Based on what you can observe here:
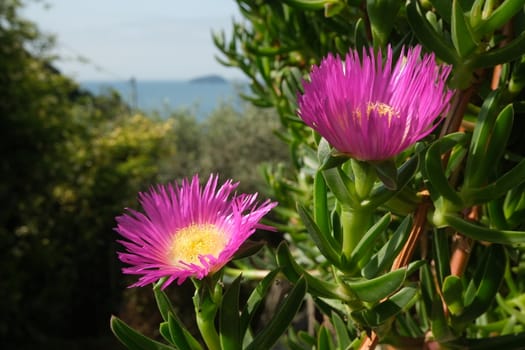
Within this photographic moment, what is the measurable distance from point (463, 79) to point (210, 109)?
22.3 ft

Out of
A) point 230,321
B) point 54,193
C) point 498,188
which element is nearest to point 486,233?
point 498,188

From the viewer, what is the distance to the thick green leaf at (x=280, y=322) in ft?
0.88

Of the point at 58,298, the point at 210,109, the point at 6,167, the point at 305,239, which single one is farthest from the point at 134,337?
the point at 210,109

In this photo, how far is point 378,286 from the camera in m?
0.27

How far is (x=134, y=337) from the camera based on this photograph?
0.91 ft

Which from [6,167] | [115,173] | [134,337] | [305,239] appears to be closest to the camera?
[134,337]

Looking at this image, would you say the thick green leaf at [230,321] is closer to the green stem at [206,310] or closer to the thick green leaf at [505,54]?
the green stem at [206,310]

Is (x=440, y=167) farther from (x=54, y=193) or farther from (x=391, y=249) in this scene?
(x=54, y=193)

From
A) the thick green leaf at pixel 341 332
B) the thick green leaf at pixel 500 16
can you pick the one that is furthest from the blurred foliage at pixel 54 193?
the thick green leaf at pixel 500 16

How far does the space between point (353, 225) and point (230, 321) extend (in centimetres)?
7

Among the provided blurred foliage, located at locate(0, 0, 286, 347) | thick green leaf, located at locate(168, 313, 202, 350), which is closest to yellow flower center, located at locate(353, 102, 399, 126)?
thick green leaf, located at locate(168, 313, 202, 350)

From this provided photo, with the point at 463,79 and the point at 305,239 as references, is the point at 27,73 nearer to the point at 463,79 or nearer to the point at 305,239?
the point at 305,239

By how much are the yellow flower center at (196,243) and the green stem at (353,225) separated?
56 millimetres

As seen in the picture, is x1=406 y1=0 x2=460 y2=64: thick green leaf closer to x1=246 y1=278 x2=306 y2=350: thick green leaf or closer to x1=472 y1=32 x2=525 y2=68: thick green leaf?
x1=472 y1=32 x2=525 y2=68: thick green leaf
